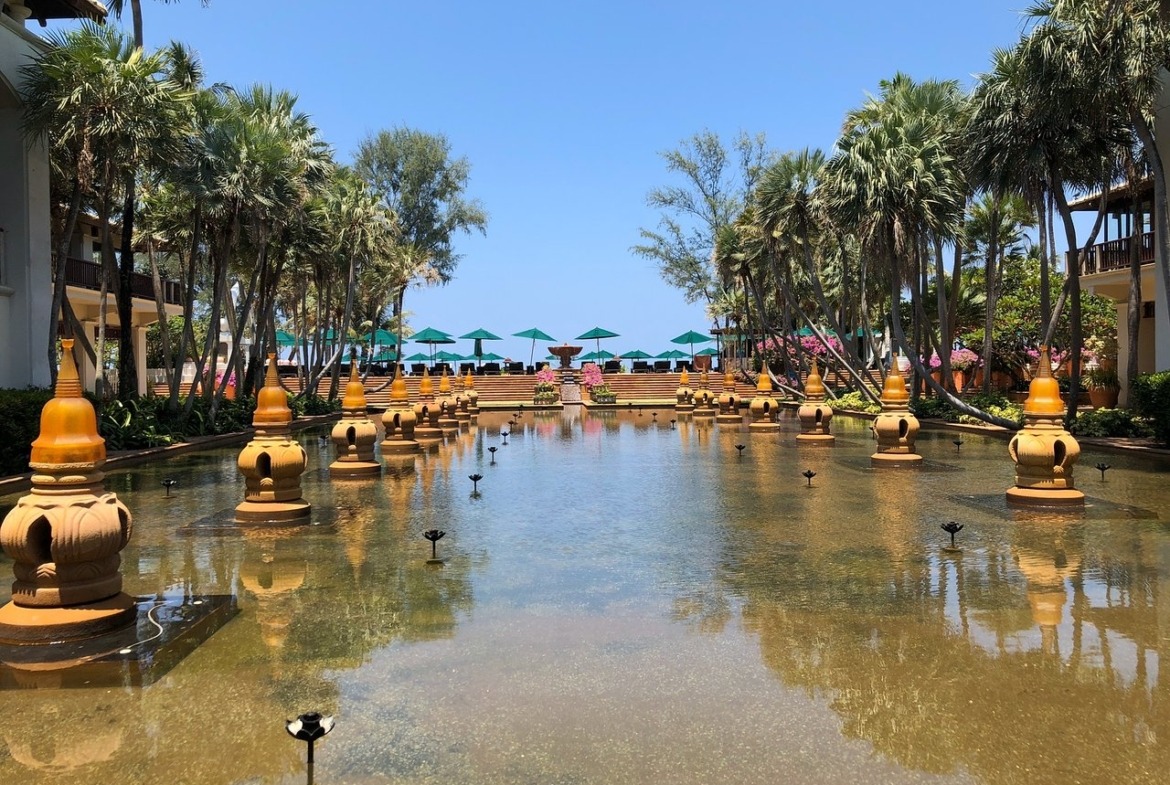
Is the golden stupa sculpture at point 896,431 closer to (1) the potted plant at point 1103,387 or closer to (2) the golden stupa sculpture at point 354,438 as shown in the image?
(2) the golden stupa sculpture at point 354,438

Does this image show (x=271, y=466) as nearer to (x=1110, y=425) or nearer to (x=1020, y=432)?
(x=1020, y=432)

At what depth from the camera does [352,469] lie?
14.0m

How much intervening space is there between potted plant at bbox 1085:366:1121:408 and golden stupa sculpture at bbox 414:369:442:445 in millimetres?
19192

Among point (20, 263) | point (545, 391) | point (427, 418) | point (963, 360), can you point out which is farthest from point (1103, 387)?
point (20, 263)

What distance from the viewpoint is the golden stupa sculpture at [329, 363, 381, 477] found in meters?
14.0

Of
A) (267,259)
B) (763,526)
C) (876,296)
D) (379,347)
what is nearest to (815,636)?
(763,526)

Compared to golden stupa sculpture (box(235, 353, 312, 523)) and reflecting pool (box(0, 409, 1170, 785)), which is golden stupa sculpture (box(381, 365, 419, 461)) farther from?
golden stupa sculpture (box(235, 353, 312, 523))

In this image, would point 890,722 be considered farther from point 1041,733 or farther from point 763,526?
point 763,526

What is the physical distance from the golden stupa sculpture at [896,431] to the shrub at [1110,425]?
264 inches

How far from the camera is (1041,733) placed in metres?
4.09

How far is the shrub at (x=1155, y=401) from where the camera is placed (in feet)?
53.5

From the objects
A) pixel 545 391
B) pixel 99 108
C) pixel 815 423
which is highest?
pixel 99 108

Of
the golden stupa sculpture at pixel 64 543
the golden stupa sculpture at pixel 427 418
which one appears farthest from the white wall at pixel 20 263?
the golden stupa sculpture at pixel 64 543

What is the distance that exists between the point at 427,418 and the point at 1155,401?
15.4 meters
